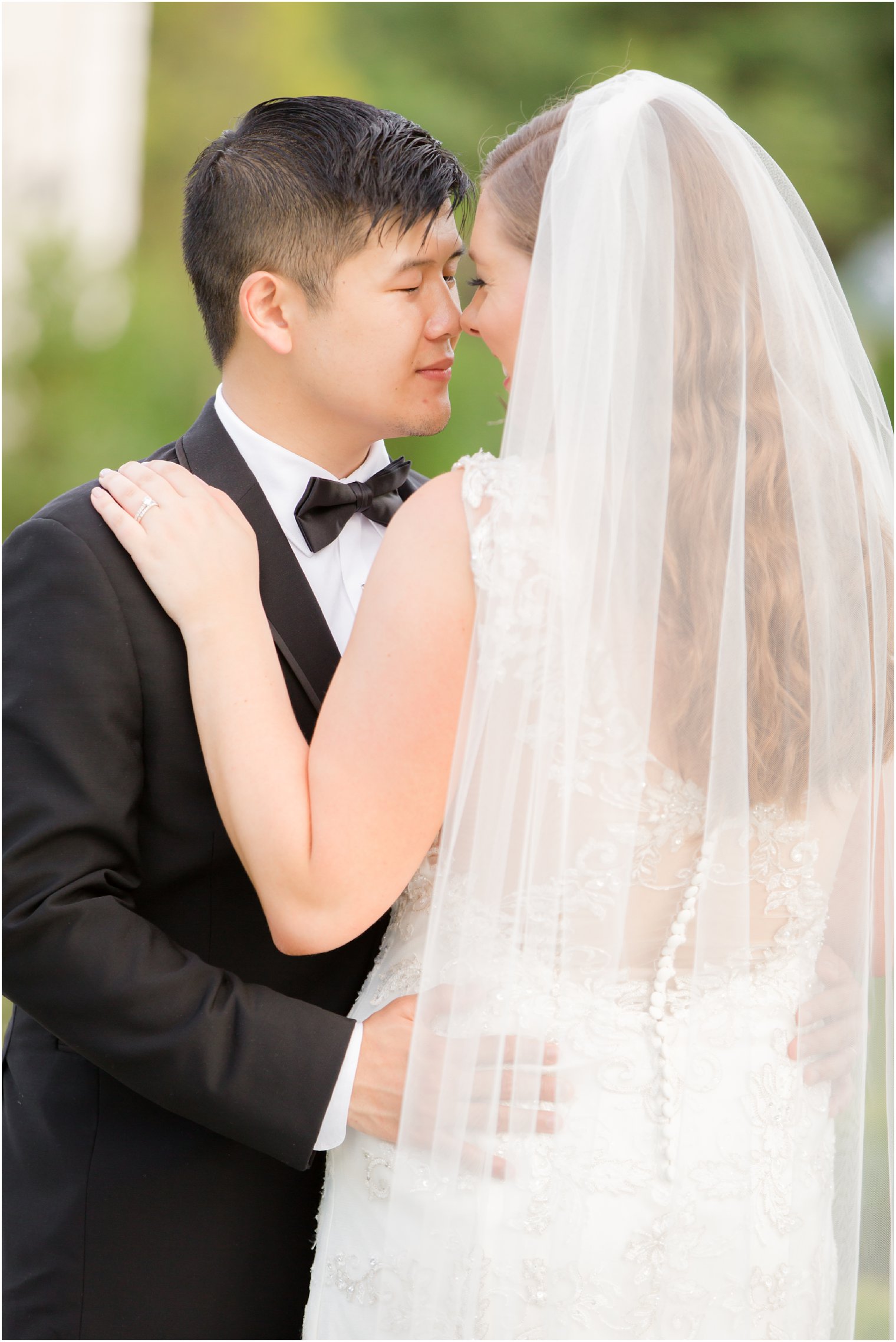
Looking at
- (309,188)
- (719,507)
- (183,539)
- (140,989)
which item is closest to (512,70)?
(309,188)

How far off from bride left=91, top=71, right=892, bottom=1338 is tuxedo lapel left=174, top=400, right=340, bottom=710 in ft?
0.74

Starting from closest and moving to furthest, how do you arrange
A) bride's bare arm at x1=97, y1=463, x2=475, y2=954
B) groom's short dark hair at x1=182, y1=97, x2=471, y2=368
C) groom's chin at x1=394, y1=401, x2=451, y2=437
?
bride's bare arm at x1=97, y1=463, x2=475, y2=954
groom's short dark hair at x1=182, y1=97, x2=471, y2=368
groom's chin at x1=394, y1=401, x2=451, y2=437

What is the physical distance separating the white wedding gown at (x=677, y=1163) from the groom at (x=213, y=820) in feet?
0.70

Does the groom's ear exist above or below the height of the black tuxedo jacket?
above

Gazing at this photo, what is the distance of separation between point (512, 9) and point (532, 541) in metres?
8.31

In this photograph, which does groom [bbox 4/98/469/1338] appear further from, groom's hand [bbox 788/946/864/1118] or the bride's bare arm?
groom's hand [bbox 788/946/864/1118]

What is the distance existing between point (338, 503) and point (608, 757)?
0.80 metres

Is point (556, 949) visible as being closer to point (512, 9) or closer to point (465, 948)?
point (465, 948)

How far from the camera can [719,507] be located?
1512 millimetres

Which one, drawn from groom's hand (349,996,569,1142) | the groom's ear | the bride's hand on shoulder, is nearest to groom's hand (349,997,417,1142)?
groom's hand (349,996,569,1142)

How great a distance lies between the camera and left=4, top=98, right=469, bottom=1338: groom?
1.65 m

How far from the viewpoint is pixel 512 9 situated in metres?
8.43

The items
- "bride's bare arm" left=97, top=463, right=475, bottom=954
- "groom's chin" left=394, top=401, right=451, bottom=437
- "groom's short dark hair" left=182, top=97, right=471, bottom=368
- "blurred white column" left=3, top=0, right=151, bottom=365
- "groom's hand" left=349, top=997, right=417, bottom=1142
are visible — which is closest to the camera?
"bride's bare arm" left=97, top=463, right=475, bottom=954

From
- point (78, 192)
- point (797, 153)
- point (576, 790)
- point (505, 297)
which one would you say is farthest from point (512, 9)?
point (576, 790)
